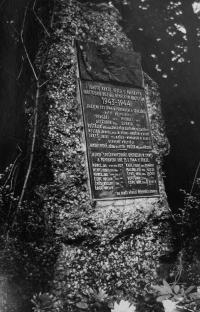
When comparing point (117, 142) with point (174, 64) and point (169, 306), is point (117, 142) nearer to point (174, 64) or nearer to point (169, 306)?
point (169, 306)

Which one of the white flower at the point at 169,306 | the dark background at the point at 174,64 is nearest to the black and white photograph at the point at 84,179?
the white flower at the point at 169,306

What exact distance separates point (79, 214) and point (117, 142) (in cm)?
80

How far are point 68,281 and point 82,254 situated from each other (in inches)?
9.3

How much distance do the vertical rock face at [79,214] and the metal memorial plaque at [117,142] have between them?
0.28ft

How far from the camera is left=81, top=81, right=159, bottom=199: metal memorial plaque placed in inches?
140

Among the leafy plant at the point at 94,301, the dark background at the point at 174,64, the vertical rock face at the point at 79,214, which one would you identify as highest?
the dark background at the point at 174,64

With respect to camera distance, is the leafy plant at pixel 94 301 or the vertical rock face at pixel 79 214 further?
the vertical rock face at pixel 79 214

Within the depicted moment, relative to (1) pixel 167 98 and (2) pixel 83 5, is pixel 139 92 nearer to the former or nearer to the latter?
(2) pixel 83 5

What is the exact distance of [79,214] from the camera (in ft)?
10.9

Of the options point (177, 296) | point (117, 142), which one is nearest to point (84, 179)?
point (117, 142)

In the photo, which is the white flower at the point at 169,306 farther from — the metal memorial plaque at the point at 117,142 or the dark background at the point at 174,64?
the dark background at the point at 174,64

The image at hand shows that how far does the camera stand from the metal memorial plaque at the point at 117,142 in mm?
3555

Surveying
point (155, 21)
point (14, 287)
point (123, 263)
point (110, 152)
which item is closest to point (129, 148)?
point (110, 152)

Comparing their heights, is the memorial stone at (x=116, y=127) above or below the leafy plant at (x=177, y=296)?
above
